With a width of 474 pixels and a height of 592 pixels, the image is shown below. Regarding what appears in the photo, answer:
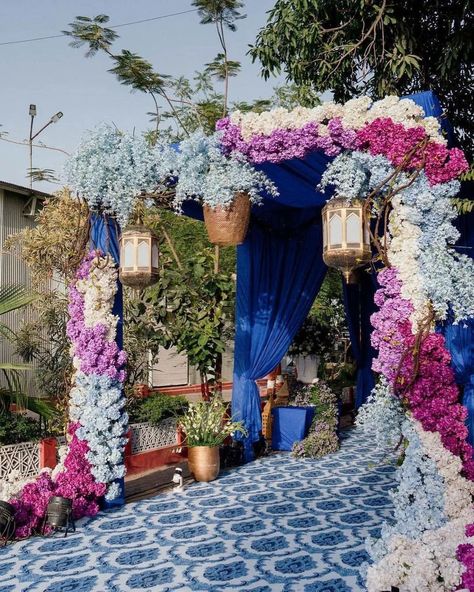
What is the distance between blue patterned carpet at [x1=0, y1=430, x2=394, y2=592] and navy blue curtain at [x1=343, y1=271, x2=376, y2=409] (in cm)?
338

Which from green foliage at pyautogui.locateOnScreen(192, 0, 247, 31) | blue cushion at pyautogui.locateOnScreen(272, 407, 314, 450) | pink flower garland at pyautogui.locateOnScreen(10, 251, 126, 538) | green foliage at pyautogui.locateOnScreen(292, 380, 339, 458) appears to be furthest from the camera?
green foliage at pyautogui.locateOnScreen(192, 0, 247, 31)

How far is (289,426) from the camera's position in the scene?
27.0ft

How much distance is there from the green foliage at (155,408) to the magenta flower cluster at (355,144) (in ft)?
11.9

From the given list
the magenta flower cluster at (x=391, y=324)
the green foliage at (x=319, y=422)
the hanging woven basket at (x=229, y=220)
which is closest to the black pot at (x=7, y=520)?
the hanging woven basket at (x=229, y=220)

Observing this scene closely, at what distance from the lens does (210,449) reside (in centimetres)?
658

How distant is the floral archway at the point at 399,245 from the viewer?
12.1ft

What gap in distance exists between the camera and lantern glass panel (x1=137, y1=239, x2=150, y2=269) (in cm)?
475

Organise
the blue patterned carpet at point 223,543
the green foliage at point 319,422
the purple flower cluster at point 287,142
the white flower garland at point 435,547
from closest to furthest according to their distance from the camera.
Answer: the white flower garland at point 435,547
the blue patterned carpet at point 223,543
the purple flower cluster at point 287,142
the green foliage at point 319,422

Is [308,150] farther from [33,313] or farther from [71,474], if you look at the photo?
[33,313]

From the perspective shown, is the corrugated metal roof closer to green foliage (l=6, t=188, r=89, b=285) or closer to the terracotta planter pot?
green foliage (l=6, t=188, r=89, b=285)

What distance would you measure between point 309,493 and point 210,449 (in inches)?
A: 42.7

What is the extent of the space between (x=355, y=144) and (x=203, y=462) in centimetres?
365

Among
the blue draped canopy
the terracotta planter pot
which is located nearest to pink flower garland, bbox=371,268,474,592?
the terracotta planter pot

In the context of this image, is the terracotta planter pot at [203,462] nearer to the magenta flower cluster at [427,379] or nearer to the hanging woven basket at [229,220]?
the hanging woven basket at [229,220]
